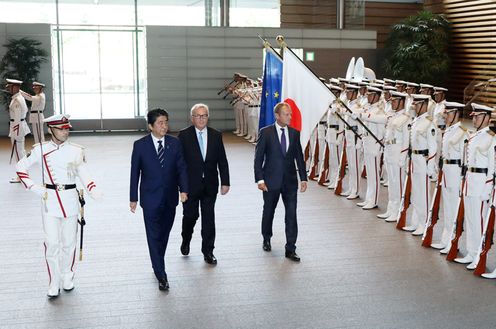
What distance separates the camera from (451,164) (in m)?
6.95

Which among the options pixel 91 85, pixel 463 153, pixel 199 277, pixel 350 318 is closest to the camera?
pixel 350 318

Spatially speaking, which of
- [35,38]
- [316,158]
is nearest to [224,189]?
[316,158]

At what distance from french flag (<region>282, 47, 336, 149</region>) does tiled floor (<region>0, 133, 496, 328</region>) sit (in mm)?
1484

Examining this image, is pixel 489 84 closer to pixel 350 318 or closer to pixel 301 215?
pixel 301 215

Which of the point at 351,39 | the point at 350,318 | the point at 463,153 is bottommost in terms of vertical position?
the point at 350,318

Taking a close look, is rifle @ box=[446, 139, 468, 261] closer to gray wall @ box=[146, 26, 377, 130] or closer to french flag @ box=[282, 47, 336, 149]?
french flag @ box=[282, 47, 336, 149]

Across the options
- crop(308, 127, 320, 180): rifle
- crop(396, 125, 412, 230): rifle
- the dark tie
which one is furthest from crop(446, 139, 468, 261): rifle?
crop(308, 127, 320, 180): rifle

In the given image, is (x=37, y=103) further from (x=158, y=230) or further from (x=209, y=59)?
(x=158, y=230)

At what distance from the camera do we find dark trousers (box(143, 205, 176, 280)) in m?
5.75

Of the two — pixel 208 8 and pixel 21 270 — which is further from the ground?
pixel 208 8

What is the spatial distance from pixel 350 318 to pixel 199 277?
1659 millimetres

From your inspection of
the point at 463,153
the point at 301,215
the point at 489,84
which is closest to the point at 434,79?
the point at 489,84

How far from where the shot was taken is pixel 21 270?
643 cm

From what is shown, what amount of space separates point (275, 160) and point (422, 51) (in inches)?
504
